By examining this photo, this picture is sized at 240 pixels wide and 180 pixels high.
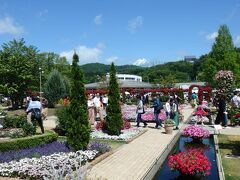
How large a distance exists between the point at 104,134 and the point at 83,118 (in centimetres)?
A: 511

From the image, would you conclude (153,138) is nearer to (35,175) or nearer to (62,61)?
(35,175)

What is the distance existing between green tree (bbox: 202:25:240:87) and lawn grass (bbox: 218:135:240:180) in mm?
35963

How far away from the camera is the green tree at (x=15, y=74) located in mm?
35875

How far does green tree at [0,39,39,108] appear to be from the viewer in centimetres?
3588

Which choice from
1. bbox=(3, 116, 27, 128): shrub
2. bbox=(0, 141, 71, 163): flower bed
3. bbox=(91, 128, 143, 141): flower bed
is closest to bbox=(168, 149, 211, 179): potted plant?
bbox=(0, 141, 71, 163): flower bed

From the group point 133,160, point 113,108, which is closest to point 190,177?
point 133,160

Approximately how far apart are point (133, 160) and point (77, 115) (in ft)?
8.33

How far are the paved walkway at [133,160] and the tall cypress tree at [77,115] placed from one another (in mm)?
1178

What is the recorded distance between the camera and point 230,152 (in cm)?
1326

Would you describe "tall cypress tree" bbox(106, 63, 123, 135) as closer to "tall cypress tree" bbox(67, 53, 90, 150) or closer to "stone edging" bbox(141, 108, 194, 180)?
"stone edging" bbox(141, 108, 194, 180)

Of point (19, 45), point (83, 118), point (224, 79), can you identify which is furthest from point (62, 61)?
point (83, 118)

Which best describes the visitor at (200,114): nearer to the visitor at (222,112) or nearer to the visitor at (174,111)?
the visitor at (222,112)

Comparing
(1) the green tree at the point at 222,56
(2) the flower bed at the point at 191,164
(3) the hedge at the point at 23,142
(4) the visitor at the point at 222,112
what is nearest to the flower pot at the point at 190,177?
(2) the flower bed at the point at 191,164

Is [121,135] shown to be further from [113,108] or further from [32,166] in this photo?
[32,166]
